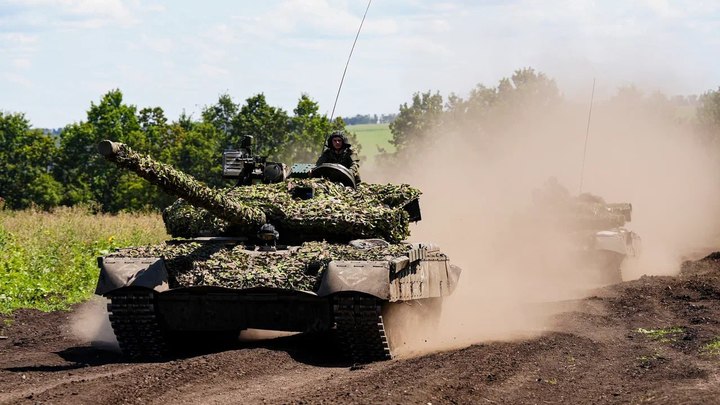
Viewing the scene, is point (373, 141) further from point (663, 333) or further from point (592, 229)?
point (663, 333)

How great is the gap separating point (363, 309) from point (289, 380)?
5.43 feet

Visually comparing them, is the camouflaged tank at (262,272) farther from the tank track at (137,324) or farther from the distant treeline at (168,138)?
the distant treeline at (168,138)

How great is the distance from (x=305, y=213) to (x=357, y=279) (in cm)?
235

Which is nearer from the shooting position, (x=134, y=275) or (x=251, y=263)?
(x=134, y=275)

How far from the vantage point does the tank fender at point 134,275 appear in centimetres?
1383

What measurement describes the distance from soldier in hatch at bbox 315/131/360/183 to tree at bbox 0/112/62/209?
32219 mm

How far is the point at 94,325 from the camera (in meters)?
18.3

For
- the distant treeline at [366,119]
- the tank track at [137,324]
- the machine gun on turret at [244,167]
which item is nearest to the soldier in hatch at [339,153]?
the machine gun on turret at [244,167]

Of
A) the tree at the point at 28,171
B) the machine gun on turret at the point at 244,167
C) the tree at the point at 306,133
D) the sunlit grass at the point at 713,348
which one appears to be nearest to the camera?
the sunlit grass at the point at 713,348

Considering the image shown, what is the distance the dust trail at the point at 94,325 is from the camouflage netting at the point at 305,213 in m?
1.89

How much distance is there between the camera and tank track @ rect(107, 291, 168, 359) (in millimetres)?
14055

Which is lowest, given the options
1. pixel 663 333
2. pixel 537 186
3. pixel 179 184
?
pixel 663 333

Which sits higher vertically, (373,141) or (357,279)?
(373,141)

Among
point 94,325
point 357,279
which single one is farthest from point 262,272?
point 94,325
